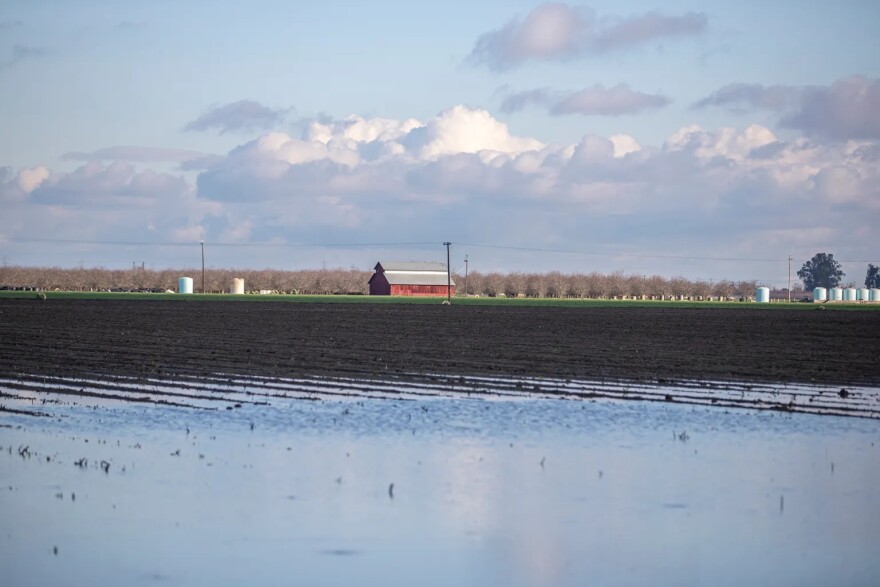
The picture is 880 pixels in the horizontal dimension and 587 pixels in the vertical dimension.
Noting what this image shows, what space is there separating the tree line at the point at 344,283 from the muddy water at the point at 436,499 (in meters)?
141

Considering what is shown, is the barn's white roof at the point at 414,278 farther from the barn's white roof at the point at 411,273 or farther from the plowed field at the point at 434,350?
the plowed field at the point at 434,350

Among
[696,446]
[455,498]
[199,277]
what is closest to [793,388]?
[696,446]

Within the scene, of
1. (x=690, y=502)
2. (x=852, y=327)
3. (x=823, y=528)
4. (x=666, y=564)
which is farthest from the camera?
(x=852, y=327)

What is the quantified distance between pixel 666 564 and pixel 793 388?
15.3 m

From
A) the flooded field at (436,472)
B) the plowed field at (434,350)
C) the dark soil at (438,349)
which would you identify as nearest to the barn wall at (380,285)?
the dark soil at (438,349)

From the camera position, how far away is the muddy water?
1062cm

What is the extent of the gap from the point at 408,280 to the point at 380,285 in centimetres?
481

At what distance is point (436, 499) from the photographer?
44.2ft

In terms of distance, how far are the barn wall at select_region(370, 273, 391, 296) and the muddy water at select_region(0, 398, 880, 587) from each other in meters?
134

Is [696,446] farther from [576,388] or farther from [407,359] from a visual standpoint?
[407,359]

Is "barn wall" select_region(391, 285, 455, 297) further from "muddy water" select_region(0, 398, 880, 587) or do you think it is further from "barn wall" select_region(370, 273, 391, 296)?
"muddy water" select_region(0, 398, 880, 587)

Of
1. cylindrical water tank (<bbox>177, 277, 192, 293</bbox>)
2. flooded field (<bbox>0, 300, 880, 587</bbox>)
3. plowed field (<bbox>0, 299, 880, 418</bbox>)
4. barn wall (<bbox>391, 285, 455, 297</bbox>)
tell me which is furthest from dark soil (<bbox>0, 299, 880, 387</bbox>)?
barn wall (<bbox>391, 285, 455, 297</bbox>)

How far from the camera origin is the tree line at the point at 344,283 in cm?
16175

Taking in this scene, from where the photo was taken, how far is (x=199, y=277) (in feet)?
593
